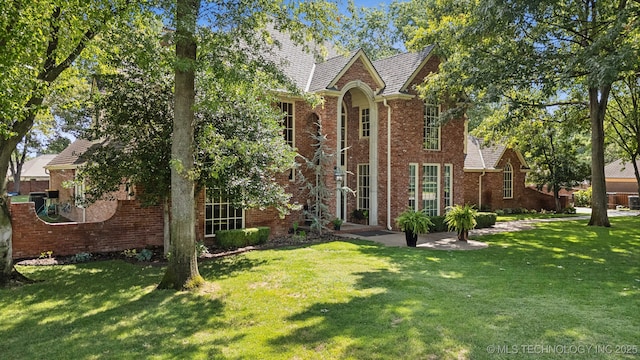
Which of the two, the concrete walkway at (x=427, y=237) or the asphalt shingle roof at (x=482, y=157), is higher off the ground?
the asphalt shingle roof at (x=482, y=157)

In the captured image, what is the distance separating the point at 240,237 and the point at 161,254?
249cm

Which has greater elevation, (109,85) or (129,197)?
(109,85)

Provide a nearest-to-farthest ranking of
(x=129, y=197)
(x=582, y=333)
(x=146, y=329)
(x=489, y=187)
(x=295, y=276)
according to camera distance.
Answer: (x=582, y=333) → (x=146, y=329) → (x=295, y=276) → (x=129, y=197) → (x=489, y=187)

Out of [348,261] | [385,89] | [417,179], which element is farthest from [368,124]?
[348,261]

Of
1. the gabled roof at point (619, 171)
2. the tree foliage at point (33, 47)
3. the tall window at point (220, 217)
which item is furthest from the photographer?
the gabled roof at point (619, 171)

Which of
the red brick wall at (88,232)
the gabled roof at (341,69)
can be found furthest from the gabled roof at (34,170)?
the red brick wall at (88,232)

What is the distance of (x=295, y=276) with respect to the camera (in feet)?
30.0

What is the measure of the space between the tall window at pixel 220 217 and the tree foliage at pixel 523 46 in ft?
29.9

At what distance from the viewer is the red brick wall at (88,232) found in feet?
35.9

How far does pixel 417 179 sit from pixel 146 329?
1364cm

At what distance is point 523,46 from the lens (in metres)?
14.3

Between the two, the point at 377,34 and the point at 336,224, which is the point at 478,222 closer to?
the point at 336,224

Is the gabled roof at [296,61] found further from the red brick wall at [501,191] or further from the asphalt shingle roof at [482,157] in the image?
the red brick wall at [501,191]

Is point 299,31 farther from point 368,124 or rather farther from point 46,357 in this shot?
point 368,124
